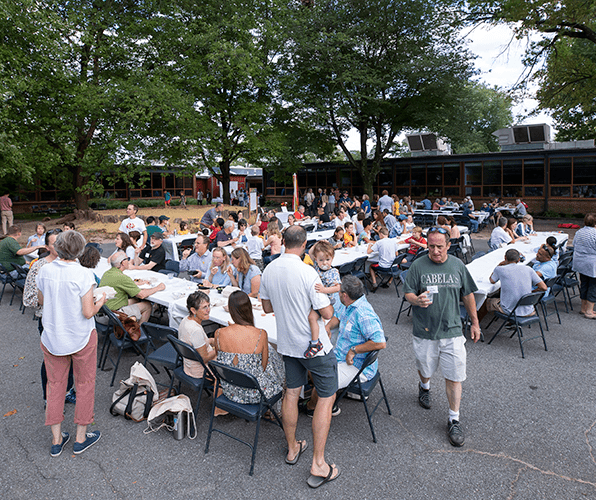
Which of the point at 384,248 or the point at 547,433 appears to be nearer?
the point at 547,433

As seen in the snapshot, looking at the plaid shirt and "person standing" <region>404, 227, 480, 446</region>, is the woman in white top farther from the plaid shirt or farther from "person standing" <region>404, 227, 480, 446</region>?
"person standing" <region>404, 227, 480, 446</region>

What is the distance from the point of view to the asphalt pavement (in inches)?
116

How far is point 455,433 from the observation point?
341 cm

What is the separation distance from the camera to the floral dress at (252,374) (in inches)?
127

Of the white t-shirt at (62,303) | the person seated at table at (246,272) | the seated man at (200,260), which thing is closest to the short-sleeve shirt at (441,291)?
the person seated at table at (246,272)

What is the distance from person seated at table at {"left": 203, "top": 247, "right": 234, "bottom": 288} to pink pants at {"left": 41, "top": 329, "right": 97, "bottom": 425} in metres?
2.48

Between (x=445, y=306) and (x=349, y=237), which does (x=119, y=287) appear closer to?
(x=445, y=306)

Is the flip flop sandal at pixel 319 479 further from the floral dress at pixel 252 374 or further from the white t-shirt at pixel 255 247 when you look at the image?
the white t-shirt at pixel 255 247

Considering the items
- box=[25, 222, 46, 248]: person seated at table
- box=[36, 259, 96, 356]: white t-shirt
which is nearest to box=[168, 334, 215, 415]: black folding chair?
box=[36, 259, 96, 356]: white t-shirt

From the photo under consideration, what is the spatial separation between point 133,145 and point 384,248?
13.6 meters

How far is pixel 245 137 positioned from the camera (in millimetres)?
21625

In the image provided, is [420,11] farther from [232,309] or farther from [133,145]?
[232,309]

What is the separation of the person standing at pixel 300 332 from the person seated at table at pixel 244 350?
27cm

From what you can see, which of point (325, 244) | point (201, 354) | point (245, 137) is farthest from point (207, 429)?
point (245, 137)
